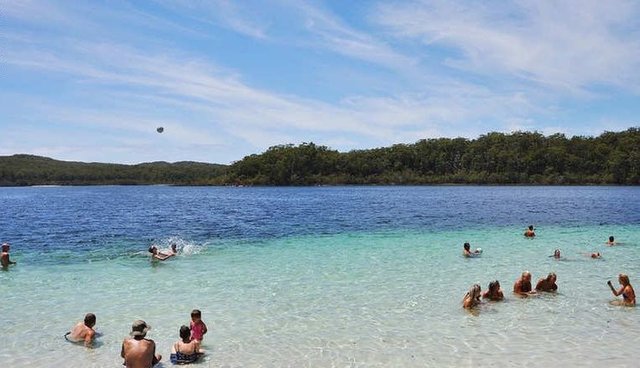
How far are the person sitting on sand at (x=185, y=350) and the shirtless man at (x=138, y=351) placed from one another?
0.64 m

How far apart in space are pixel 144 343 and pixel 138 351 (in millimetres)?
198

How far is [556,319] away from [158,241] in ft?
85.6

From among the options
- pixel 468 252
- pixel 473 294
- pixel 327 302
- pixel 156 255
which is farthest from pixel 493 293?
pixel 156 255

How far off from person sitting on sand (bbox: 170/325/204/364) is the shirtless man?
2.09 ft

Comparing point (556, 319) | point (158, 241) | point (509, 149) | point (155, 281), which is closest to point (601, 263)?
point (556, 319)

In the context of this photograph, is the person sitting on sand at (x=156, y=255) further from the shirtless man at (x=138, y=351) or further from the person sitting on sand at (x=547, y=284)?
the person sitting on sand at (x=547, y=284)

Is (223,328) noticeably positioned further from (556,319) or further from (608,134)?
(608,134)

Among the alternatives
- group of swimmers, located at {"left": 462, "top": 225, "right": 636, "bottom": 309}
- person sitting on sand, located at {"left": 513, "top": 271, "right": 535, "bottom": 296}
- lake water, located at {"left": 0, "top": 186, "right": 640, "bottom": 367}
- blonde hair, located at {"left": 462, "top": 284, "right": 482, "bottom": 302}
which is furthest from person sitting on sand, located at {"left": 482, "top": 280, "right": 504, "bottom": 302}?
person sitting on sand, located at {"left": 513, "top": 271, "right": 535, "bottom": 296}

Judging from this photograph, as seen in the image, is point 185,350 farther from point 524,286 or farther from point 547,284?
point 547,284

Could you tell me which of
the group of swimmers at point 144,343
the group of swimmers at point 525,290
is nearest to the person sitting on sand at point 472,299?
the group of swimmers at point 525,290

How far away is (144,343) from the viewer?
10.7 meters

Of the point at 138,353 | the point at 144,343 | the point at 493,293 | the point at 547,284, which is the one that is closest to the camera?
the point at 138,353

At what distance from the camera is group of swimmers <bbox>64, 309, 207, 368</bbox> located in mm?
10625

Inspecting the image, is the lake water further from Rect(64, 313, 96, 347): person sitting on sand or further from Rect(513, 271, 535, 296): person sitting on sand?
Rect(513, 271, 535, 296): person sitting on sand
